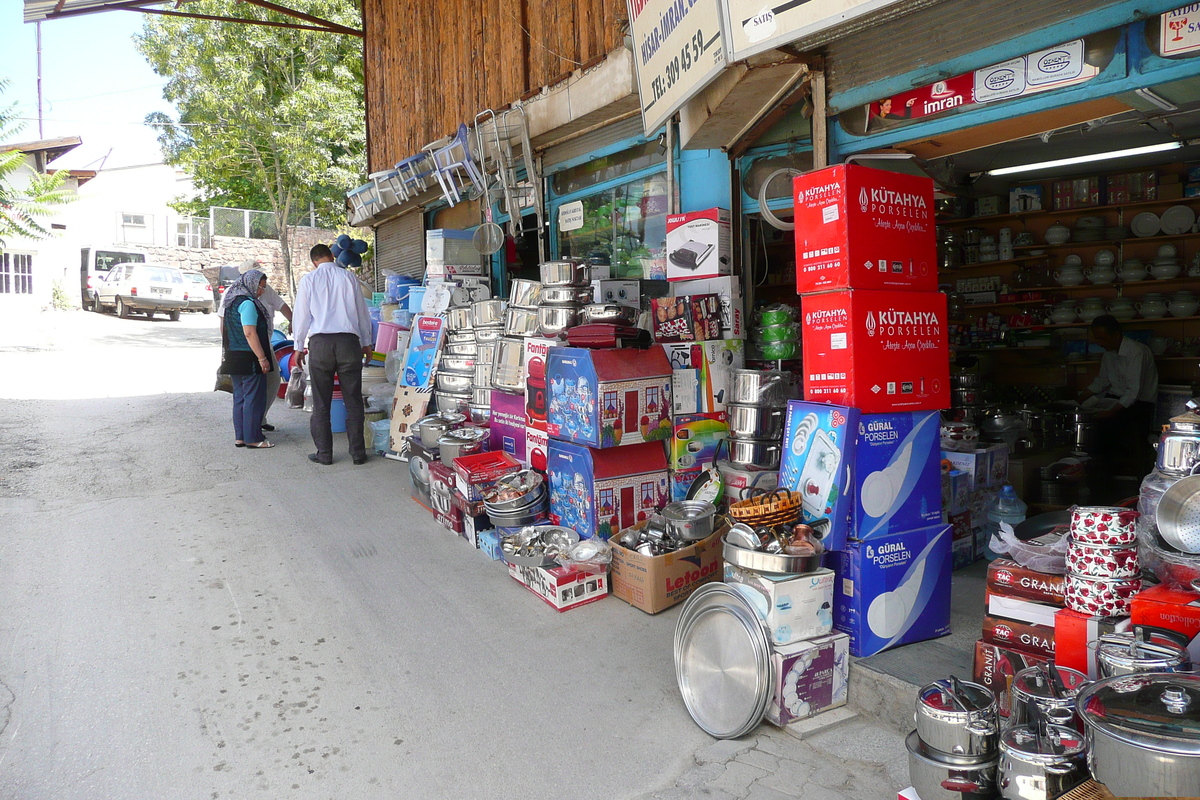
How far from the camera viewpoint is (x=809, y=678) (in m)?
2.99

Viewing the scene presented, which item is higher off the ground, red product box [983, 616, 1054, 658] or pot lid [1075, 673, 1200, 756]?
pot lid [1075, 673, 1200, 756]

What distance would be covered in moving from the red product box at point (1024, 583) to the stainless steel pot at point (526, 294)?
4.00 meters

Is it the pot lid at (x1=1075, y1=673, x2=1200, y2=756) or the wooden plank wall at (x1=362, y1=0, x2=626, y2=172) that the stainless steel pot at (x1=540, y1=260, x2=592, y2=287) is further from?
the pot lid at (x1=1075, y1=673, x2=1200, y2=756)

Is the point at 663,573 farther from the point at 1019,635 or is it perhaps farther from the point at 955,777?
the point at 955,777

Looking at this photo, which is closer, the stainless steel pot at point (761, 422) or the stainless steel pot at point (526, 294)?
the stainless steel pot at point (761, 422)

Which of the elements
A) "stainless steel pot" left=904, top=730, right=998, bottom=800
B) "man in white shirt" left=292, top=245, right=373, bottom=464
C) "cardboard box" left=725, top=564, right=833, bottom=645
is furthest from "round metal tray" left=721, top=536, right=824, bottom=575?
"man in white shirt" left=292, top=245, right=373, bottom=464

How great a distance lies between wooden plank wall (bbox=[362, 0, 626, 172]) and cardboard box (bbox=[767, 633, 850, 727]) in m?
4.92

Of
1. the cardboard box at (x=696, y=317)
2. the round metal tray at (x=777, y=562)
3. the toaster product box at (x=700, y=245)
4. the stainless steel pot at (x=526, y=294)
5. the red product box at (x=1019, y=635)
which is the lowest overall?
the red product box at (x=1019, y=635)

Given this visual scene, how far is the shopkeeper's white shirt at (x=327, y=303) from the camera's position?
7.09 meters

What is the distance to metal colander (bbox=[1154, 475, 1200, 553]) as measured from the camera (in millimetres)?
2330

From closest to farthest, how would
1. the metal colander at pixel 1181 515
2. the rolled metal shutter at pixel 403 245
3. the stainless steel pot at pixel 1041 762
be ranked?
the stainless steel pot at pixel 1041 762, the metal colander at pixel 1181 515, the rolled metal shutter at pixel 403 245

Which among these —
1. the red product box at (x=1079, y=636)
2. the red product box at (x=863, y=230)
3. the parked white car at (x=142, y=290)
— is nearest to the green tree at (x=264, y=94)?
the parked white car at (x=142, y=290)

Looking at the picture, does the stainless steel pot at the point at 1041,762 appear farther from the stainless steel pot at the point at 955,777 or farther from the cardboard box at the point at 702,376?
the cardboard box at the point at 702,376

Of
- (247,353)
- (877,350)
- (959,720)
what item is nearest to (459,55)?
(247,353)
